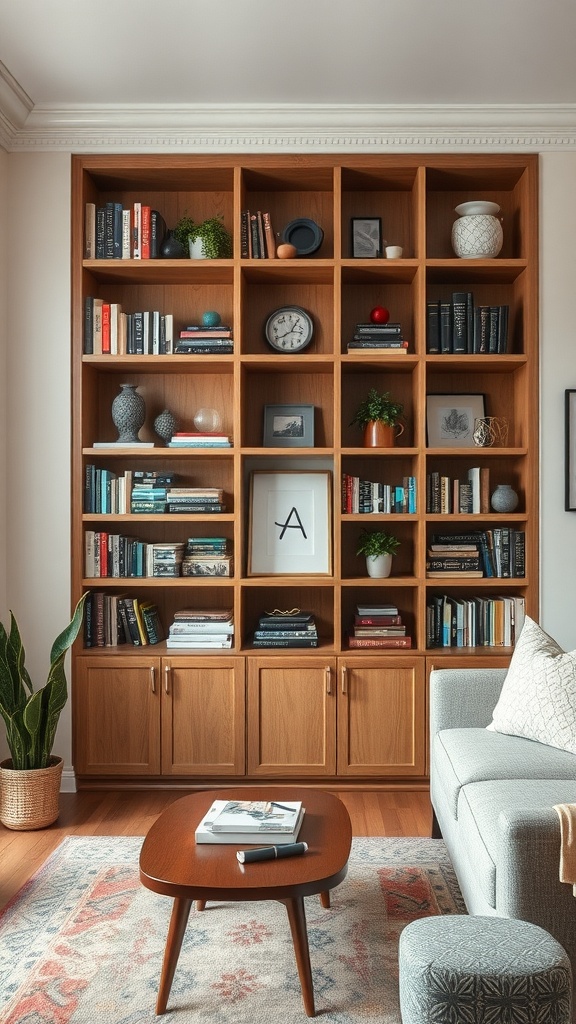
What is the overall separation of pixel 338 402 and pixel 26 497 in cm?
150

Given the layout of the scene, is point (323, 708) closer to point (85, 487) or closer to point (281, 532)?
point (281, 532)

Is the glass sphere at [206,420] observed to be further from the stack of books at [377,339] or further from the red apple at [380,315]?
the red apple at [380,315]

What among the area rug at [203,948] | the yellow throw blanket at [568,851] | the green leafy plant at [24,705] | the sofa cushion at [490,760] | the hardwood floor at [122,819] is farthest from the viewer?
the green leafy plant at [24,705]

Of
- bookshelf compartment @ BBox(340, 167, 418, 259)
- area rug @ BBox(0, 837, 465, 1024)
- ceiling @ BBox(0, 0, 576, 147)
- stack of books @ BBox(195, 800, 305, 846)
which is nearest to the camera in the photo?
area rug @ BBox(0, 837, 465, 1024)

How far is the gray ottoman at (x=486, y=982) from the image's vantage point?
64.1 inches

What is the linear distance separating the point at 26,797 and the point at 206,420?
5.98 feet

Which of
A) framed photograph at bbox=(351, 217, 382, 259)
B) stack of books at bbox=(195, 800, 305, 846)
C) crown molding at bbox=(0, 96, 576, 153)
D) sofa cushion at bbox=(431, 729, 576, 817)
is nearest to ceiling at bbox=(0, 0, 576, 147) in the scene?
crown molding at bbox=(0, 96, 576, 153)

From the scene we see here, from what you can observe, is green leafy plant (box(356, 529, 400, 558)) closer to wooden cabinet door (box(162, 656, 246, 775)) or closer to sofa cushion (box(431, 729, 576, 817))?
wooden cabinet door (box(162, 656, 246, 775))

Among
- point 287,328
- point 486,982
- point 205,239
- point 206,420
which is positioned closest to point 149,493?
point 206,420

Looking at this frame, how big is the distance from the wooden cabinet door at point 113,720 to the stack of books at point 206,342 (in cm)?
145

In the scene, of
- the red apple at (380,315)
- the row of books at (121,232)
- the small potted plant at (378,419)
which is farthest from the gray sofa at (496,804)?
the row of books at (121,232)

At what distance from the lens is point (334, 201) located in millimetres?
3863

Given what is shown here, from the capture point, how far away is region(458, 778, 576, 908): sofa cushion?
2033mm

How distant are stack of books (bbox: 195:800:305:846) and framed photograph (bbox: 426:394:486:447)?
2148 millimetres
